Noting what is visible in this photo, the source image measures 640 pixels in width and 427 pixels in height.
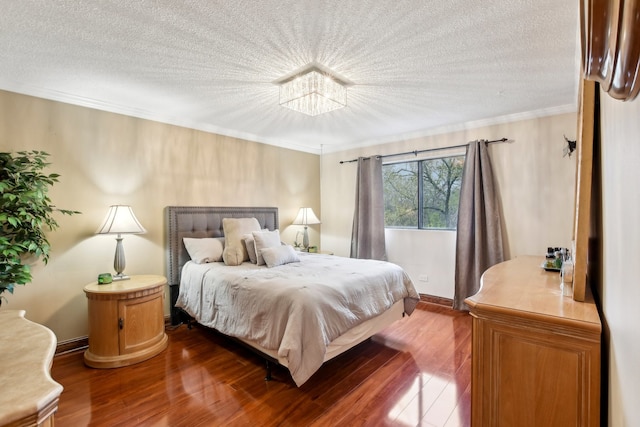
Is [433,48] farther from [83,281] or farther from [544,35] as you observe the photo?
[83,281]

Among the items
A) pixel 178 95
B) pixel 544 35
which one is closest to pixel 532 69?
pixel 544 35

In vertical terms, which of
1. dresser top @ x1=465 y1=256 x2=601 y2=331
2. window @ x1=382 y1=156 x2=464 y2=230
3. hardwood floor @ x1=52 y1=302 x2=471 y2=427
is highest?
window @ x1=382 y1=156 x2=464 y2=230

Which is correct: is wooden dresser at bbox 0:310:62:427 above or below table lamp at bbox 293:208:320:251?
below

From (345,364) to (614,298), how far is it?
6.86 feet

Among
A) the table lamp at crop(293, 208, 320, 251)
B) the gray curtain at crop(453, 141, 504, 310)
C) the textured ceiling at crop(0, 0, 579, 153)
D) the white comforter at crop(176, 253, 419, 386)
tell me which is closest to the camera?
the textured ceiling at crop(0, 0, 579, 153)

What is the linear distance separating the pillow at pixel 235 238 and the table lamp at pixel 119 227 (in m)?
0.90

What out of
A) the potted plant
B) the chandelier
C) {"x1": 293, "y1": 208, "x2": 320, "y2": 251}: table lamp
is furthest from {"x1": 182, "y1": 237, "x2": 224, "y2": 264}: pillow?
the chandelier

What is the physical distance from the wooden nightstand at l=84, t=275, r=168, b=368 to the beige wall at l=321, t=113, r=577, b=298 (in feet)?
11.0

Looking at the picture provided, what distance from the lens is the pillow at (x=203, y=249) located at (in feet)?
11.0

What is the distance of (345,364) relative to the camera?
2568 millimetres

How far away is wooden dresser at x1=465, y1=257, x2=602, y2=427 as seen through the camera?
3.54 feet

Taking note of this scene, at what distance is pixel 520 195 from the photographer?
350cm

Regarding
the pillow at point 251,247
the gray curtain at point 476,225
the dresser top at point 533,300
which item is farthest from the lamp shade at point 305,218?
the dresser top at point 533,300

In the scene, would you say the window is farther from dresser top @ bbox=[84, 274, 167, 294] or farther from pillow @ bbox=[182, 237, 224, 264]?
dresser top @ bbox=[84, 274, 167, 294]
